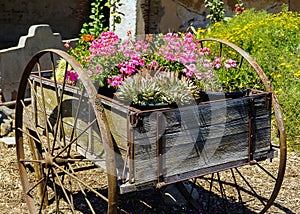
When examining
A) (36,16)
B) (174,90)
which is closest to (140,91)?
(174,90)

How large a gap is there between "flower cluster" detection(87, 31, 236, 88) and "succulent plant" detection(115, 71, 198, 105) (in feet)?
0.57

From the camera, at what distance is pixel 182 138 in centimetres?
243

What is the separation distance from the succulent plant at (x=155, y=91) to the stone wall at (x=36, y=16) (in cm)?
1061

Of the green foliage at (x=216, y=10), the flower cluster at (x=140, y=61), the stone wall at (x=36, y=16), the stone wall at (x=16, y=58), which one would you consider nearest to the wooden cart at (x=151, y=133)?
the flower cluster at (x=140, y=61)

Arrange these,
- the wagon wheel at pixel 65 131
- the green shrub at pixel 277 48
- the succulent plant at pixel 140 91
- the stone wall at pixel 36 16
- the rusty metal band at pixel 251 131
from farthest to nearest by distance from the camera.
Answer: the stone wall at pixel 36 16 → the green shrub at pixel 277 48 → the rusty metal band at pixel 251 131 → the succulent plant at pixel 140 91 → the wagon wheel at pixel 65 131

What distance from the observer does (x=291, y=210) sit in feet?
11.9

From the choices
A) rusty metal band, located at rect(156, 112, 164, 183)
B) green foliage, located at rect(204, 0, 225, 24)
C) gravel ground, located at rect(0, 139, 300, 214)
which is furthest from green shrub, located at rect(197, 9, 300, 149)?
rusty metal band, located at rect(156, 112, 164, 183)

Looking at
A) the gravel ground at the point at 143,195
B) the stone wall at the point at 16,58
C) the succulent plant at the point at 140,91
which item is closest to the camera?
the succulent plant at the point at 140,91

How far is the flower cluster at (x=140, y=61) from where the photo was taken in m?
2.76

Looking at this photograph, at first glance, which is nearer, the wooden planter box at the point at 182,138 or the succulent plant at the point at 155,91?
the wooden planter box at the point at 182,138

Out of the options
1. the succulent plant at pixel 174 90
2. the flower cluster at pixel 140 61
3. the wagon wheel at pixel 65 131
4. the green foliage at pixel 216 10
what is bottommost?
the wagon wheel at pixel 65 131

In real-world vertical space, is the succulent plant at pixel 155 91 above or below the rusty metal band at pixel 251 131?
above

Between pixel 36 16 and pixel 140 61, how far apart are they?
35.7 ft

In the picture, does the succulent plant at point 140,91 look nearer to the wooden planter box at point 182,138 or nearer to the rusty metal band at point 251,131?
the wooden planter box at point 182,138
